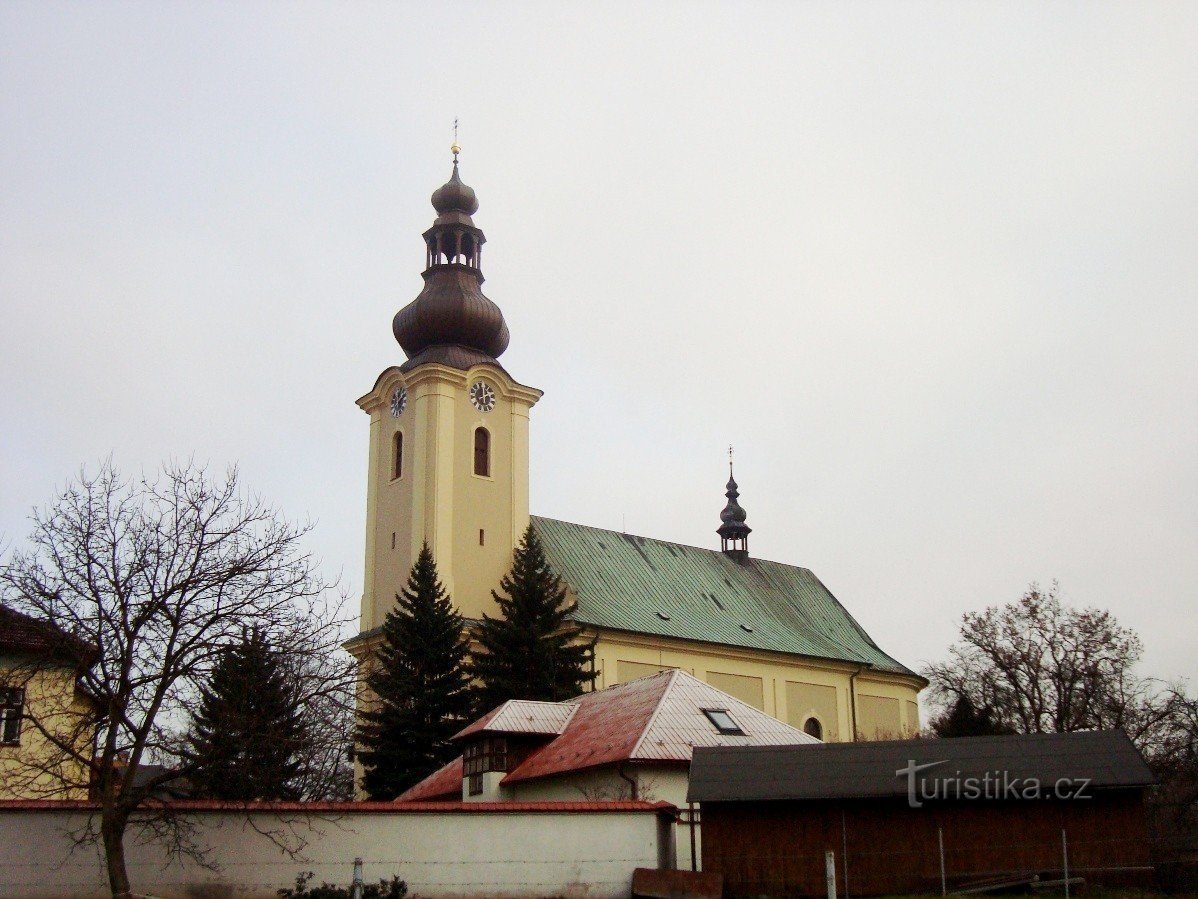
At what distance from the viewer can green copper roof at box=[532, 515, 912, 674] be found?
48156 millimetres

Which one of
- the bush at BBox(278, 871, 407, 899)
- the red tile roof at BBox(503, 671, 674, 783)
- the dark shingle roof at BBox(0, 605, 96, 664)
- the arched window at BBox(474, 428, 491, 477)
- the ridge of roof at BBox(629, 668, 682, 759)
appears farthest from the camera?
the arched window at BBox(474, 428, 491, 477)

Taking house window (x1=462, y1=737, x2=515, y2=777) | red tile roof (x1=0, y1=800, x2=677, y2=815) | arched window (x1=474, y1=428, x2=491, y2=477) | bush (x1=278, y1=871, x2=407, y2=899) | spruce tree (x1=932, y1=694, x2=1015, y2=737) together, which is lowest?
bush (x1=278, y1=871, x2=407, y2=899)

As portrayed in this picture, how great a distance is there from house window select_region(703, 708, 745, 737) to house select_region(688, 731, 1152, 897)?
552cm

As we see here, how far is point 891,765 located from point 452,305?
2970 centimetres

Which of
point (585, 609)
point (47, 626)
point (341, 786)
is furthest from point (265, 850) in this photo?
point (585, 609)

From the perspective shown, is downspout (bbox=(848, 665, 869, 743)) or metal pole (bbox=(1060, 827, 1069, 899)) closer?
metal pole (bbox=(1060, 827, 1069, 899))

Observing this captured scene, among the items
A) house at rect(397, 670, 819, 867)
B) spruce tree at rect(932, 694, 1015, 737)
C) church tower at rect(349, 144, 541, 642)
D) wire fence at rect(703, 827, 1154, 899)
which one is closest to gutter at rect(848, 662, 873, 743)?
spruce tree at rect(932, 694, 1015, 737)

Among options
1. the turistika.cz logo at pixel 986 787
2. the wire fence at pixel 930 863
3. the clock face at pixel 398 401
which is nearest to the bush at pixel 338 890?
the wire fence at pixel 930 863

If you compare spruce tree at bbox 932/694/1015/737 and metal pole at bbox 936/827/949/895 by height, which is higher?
spruce tree at bbox 932/694/1015/737

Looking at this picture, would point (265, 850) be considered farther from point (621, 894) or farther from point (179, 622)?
point (621, 894)

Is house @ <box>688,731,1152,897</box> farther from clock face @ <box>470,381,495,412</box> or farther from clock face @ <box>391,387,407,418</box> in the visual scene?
clock face @ <box>391,387,407,418</box>

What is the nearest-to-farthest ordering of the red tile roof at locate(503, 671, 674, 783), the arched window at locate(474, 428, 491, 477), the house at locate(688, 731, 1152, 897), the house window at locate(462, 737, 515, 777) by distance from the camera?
1. the house at locate(688, 731, 1152, 897)
2. the red tile roof at locate(503, 671, 674, 783)
3. the house window at locate(462, 737, 515, 777)
4. the arched window at locate(474, 428, 491, 477)

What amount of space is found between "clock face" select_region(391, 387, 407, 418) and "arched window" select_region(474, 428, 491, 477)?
2.92 metres

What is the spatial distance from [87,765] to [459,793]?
44.1 feet
